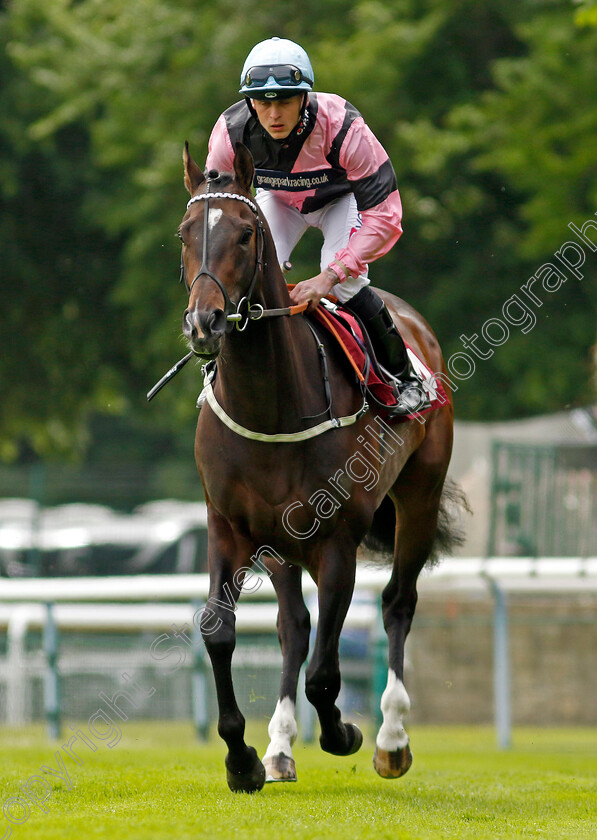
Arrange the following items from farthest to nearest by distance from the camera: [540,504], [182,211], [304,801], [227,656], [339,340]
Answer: [182,211], [540,504], [339,340], [227,656], [304,801]

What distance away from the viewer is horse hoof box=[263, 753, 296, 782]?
20.3 feet

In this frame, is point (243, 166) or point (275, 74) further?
point (275, 74)

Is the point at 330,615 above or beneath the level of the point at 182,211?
beneath

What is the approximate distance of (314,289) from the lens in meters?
5.81

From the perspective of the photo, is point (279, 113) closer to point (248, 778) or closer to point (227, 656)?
point (227, 656)

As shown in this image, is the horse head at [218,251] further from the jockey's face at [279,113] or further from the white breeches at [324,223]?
the white breeches at [324,223]

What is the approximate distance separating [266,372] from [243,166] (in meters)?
0.86

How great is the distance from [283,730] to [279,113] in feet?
9.47

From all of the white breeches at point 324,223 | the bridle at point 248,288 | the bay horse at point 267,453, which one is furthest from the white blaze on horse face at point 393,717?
the bridle at point 248,288

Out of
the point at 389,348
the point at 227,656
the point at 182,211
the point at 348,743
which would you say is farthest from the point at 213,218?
the point at 182,211

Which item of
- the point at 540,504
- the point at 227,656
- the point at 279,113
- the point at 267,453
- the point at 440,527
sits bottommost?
the point at 227,656

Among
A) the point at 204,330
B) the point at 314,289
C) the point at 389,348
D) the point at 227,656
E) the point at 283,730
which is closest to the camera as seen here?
the point at 204,330

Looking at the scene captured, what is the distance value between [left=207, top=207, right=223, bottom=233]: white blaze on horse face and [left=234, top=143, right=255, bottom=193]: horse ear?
0.88 ft

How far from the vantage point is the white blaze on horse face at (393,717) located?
648 centimetres
